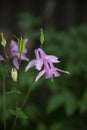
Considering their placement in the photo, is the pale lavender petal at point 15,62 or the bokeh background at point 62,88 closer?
the pale lavender petal at point 15,62

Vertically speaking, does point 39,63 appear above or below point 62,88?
below

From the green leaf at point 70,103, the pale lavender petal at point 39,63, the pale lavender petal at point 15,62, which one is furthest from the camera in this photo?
the green leaf at point 70,103

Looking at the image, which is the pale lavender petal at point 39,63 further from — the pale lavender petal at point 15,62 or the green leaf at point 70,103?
the green leaf at point 70,103

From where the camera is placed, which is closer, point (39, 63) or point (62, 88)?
point (39, 63)

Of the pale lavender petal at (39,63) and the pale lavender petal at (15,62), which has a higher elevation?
the pale lavender petal at (15,62)

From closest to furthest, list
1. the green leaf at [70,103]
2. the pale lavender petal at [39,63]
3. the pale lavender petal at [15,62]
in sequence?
the pale lavender petal at [39,63] → the pale lavender petal at [15,62] → the green leaf at [70,103]

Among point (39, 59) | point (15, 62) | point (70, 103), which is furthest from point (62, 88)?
point (39, 59)

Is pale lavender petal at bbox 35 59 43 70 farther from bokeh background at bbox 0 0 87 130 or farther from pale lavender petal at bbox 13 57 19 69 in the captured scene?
bokeh background at bbox 0 0 87 130

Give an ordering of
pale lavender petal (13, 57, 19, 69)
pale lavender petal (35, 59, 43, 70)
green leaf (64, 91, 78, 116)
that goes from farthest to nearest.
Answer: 1. green leaf (64, 91, 78, 116)
2. pale lavender petal (13, 57, 19, 69)
3. pale lavender petal (35, 59, 43, 70)

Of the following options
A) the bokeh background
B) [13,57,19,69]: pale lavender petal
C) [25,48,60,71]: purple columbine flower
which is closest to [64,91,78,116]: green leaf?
the bokeh background

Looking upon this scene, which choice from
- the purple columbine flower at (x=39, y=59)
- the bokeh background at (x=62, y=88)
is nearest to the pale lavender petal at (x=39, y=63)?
the purple columbine flower at (x=39, y=59)

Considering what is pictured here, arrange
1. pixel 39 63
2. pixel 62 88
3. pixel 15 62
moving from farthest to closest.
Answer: pixel 62 88 < pixel 15 62 < pixel 39 63

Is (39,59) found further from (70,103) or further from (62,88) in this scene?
(62,88)
